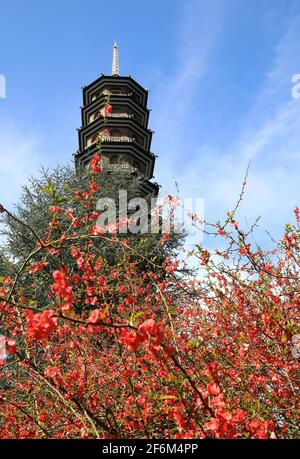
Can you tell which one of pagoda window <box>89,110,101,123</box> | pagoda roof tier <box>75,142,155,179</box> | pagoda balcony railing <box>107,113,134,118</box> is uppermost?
pagoda window <box>89,110,101,123</box>

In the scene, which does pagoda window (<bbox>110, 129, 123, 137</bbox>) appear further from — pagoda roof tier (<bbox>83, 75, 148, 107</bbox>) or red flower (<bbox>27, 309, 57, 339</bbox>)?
red flower (<bbox>27, 309, 57, 339</bbox>)

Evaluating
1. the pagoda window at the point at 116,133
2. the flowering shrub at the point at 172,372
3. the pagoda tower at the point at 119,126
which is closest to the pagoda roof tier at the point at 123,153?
the pagoda tower at the point at 119,126

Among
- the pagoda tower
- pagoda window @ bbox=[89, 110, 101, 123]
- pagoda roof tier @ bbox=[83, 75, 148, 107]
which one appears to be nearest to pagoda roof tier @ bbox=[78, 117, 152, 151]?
the pagoda tower

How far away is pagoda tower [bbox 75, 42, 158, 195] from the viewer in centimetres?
2150

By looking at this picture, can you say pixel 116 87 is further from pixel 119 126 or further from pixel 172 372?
pixel 172 372

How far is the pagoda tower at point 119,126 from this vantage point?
21500 millimetres

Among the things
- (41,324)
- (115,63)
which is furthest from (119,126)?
(41,324)

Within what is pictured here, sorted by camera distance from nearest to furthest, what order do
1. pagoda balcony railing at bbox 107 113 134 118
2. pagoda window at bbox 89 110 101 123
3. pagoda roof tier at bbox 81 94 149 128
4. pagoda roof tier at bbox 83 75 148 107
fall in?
pagoda balcony railing at bbox 107 113 134 118, pagoda roof tier at bbox 81 94 149 128, pagoda window at bbox 89 110 101 123, pagoda roof tier at bbox 83 75 148 107

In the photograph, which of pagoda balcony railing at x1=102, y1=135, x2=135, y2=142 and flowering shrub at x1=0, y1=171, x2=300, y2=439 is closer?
flowering shrub at x1=0, y1=171, x2=300, y2=439

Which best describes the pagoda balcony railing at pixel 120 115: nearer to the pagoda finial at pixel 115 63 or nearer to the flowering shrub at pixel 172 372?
the pagoda finial at pixel 115 63

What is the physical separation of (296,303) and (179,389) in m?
2.84

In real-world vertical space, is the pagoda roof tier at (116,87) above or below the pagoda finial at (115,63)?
below
